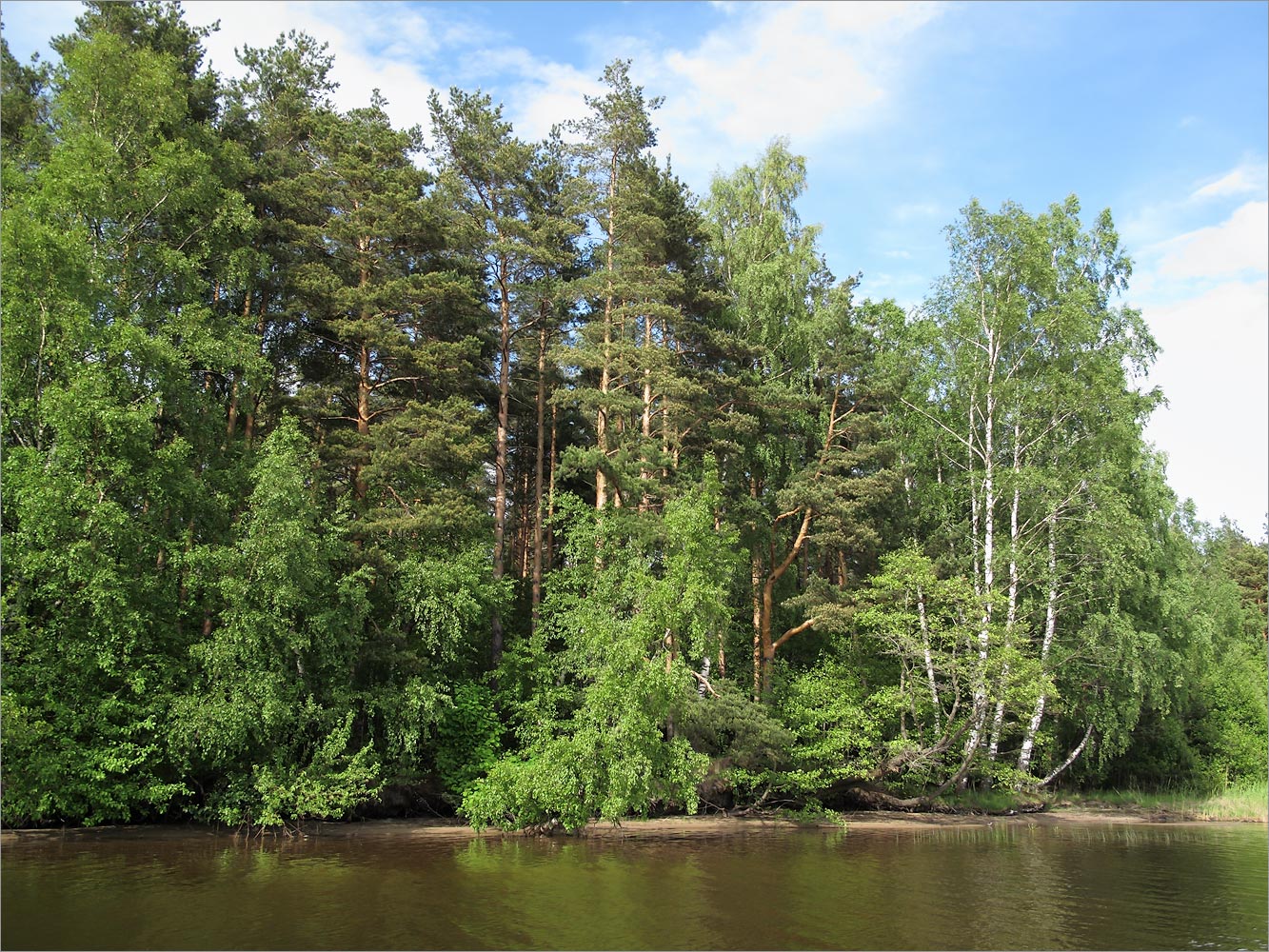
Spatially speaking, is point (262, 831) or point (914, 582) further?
point (914, 582)

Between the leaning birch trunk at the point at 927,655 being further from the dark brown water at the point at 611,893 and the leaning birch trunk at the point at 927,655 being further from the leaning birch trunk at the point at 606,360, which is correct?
the leaning birch trunk at the point at 606,360

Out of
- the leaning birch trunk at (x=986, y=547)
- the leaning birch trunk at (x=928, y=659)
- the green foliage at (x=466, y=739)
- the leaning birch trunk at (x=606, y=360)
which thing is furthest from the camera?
the leaning birch trunk at (x=928, y=659)

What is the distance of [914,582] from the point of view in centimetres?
2425

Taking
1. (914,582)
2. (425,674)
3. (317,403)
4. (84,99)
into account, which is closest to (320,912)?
(425,674)

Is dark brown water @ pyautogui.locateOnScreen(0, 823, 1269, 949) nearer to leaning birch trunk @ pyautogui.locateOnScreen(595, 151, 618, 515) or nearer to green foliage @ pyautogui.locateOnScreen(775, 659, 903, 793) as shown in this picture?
green foliage @ pyautogui.locateOnScreen(775, 659, 903, 793)

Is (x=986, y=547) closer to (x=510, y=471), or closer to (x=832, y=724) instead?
(x=832, y=724)

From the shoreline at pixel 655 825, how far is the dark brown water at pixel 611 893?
0.23 m

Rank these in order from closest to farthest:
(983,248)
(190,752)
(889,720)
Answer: (190,752), (889,720), (983,248)

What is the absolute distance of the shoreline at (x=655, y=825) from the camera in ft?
60.2

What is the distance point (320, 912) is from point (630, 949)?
4659 mm

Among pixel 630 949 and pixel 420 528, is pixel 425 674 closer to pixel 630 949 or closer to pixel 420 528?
pixel 420 528

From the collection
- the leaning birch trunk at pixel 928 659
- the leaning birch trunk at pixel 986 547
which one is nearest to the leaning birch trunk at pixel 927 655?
the leaning birch trunk at pixel 928 659

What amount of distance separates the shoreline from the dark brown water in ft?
0.74

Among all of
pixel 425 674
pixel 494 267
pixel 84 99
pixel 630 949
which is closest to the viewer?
pixel 630 949
